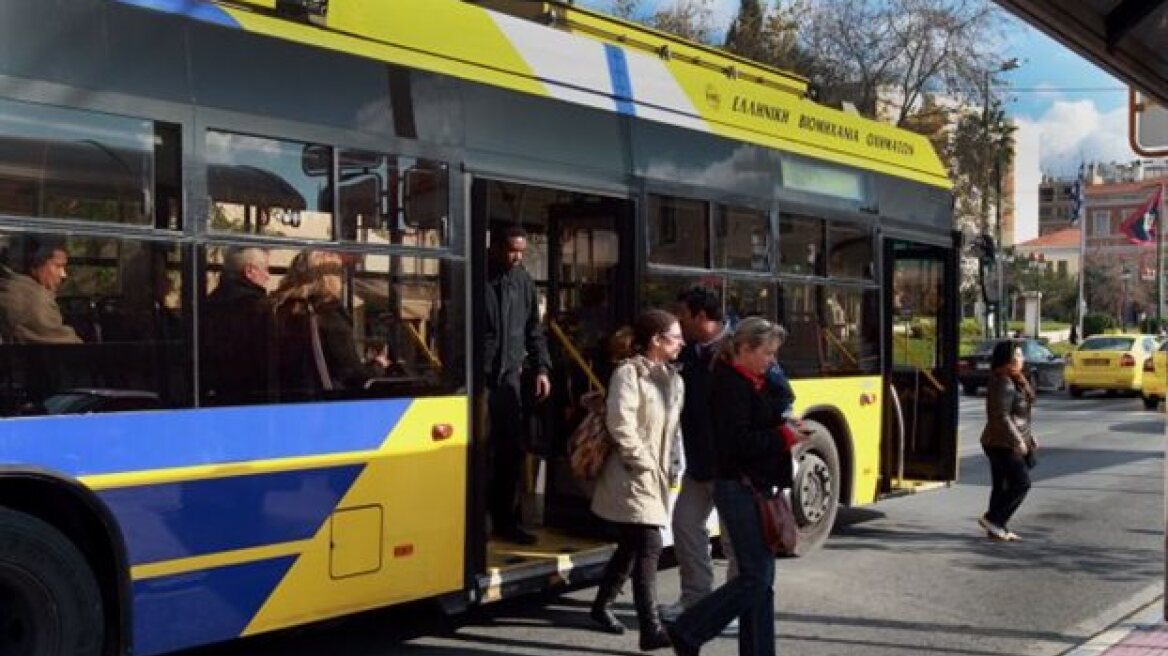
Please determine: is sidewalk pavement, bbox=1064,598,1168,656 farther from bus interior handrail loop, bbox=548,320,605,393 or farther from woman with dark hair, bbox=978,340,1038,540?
bus interior handrail loop, bbox=548,320,605,393

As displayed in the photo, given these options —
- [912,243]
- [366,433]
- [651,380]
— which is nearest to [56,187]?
[366,433]

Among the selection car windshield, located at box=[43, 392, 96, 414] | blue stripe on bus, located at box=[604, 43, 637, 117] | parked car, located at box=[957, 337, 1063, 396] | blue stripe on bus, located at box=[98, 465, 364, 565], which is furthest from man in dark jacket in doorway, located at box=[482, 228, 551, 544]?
parked car, located at box=[957, 337, 1063, 396]

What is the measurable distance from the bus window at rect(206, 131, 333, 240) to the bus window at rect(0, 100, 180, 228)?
0.64 ft

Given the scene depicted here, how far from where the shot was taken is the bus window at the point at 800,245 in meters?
8.38

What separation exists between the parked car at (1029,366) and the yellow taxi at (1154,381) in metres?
4.34

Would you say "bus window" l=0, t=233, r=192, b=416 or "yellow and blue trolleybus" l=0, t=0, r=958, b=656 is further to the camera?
"yellow and blue trolleybus" l=0, t=0, r=958, b=656

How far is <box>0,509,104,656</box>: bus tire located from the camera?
422 cm

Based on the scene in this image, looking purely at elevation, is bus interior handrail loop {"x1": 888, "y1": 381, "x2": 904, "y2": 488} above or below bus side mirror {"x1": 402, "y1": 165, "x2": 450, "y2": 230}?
below

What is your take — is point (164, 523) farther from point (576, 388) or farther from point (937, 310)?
point (937, 310)

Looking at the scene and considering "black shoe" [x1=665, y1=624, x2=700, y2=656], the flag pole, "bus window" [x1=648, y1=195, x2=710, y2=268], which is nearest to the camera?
"black shoe" [x1=665, y1=624, x2=700, y2=656]

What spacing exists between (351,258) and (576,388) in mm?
2790

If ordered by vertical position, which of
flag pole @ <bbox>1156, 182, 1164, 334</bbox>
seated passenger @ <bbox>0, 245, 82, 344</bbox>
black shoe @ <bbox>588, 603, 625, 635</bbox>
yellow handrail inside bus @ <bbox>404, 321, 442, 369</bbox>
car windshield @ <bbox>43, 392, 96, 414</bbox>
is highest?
flag pole @ <bbox>1156, 182, 1164, 334</bbox>

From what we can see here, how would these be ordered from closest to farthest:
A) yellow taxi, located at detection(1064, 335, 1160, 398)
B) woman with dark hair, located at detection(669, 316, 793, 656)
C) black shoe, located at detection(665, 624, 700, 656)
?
1. woman with dark hair, located at detection(669, 316, 793, 656)
2. black shoe, located at detection(665, 624, 700, 656)
3. yellow taxi, located at detection(1064, 335, 1160, 398)

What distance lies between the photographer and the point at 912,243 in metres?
10.1
